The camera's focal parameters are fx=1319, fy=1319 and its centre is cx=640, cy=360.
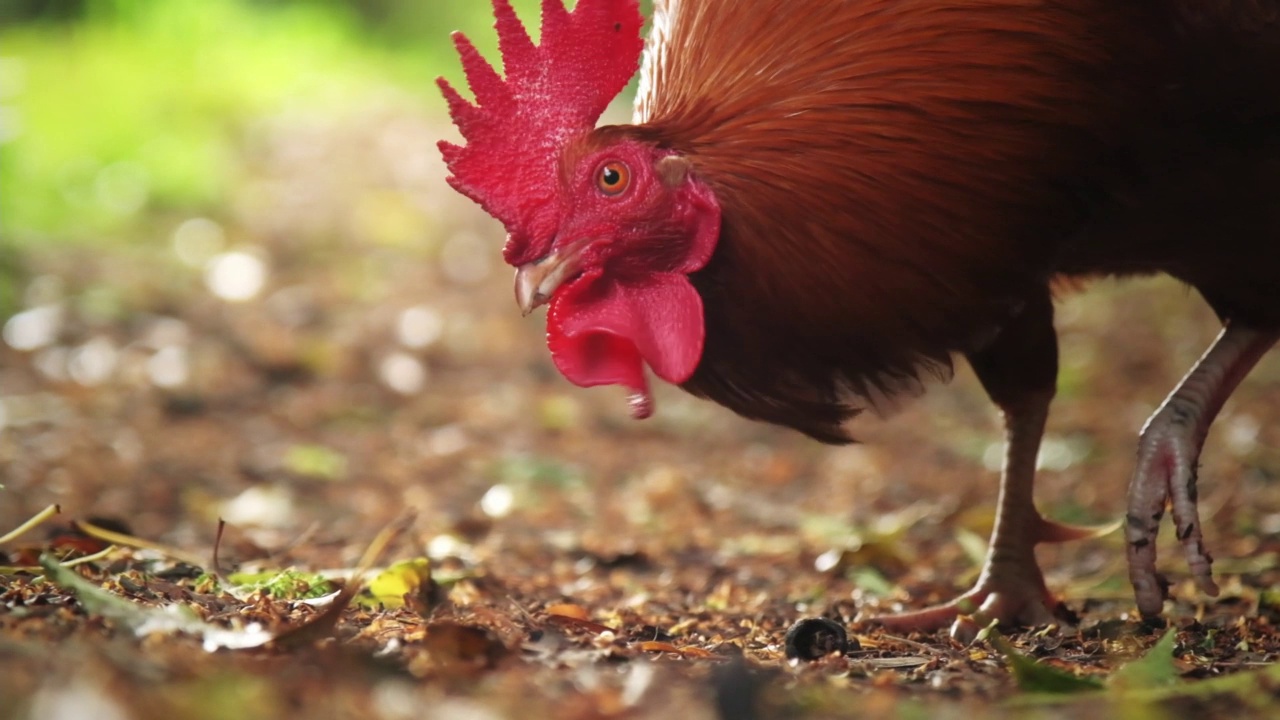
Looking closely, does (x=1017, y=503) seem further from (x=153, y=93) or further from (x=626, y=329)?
(x=153, y=93)

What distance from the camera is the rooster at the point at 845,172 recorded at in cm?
276

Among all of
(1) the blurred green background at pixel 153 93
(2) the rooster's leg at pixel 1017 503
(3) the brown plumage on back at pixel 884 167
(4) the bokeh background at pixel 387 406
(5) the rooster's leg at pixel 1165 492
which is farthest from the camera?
(1) the blurred green background at pixel 153 93

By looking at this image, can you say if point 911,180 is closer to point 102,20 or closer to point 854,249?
point 854,249

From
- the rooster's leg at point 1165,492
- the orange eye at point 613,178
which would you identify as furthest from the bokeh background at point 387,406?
the orange eye at point 613,178

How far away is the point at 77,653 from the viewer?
2014mm

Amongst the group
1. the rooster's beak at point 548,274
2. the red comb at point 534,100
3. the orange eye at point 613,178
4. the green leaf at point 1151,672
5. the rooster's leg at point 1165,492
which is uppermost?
the red comb at point 534,100

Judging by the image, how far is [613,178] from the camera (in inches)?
109

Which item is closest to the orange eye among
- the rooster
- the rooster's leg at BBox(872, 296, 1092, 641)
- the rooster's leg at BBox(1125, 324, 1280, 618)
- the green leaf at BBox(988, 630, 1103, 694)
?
the rooster

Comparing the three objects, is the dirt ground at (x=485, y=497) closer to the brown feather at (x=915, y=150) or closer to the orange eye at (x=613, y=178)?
the brown feather at (x=915, y=150)

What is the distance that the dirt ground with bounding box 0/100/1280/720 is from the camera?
2.21 m

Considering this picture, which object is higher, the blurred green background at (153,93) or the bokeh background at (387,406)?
the blurred green background at (153,93)

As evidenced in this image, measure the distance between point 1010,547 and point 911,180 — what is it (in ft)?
3.76

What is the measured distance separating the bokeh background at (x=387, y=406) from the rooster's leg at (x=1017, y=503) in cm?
37

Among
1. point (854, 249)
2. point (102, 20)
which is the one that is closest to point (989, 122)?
point (854, 249)
